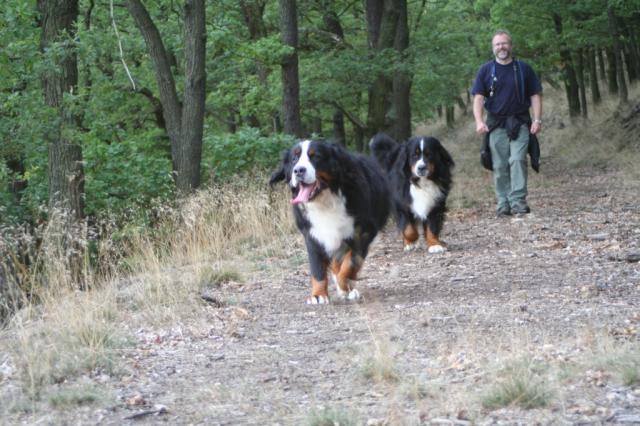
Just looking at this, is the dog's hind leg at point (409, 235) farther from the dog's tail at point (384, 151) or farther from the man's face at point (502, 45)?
the man's face at point (502, 45)

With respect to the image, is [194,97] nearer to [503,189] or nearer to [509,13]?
[503,189]

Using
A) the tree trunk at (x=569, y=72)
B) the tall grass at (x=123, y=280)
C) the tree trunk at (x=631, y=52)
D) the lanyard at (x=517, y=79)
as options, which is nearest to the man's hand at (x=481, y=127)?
the lanyard at (x=517, y=79)

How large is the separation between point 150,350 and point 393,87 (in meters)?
15.4

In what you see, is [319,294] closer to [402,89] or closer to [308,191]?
[308,191]

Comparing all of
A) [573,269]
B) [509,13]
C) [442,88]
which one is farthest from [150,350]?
[509,13]

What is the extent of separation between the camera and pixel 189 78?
15.5 m

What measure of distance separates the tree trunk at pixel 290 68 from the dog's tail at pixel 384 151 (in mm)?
5584

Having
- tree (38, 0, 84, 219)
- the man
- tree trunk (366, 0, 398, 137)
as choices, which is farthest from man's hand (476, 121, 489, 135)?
tree trunk (366, 0, 398, 137)

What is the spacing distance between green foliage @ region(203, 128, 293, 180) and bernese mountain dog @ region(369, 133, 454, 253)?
17.4 ft

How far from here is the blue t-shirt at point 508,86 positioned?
41.0ft

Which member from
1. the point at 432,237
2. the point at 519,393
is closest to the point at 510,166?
the point at 432,237

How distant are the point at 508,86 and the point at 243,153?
5.44m

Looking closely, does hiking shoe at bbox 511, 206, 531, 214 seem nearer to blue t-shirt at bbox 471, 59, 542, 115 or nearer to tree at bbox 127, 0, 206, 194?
blue t-shirt at bbox 471, 59, 542, 115

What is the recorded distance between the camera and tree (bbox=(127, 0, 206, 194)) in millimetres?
15117
